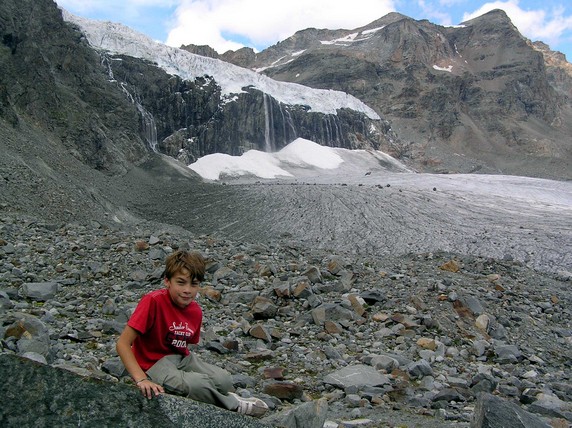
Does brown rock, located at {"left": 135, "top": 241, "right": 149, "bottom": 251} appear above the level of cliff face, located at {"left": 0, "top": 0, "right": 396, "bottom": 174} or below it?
below

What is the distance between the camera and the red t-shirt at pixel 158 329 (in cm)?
318

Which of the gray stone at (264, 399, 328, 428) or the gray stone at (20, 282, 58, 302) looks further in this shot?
the gray stone at (20, 282, 58, 302)

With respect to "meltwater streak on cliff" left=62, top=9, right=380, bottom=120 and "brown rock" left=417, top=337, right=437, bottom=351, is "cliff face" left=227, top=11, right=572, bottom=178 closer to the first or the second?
"meltwater streak on cliff" left=62, top=9, right=380, bottom=120

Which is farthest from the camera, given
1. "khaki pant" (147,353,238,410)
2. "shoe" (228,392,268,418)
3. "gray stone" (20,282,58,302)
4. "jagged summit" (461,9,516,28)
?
"jagged summit" (461,9,516,28)

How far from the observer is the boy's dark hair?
3258mm

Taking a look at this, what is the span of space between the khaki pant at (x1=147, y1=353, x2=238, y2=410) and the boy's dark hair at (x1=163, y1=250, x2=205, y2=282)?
21.3 inches

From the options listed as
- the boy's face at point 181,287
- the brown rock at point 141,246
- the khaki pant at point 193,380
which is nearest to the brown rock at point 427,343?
the khaki pant at point 193,380

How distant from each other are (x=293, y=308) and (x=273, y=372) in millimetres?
2516

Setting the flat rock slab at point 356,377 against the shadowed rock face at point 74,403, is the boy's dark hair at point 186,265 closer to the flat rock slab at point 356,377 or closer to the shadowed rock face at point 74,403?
Answer: the shadowed rock face at point 74,403

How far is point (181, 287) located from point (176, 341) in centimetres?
36

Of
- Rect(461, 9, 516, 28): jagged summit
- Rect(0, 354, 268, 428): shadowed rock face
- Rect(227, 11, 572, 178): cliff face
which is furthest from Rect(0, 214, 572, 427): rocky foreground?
Rect(461, 9, 516, 28): jagged summit

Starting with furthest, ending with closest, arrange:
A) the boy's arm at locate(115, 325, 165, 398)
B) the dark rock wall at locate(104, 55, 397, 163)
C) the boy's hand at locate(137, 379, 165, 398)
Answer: the dark rock wall at locate(104, 55, 397, 163) < the boy's arm at locate(115, 325, 165, 398) < the boy's hand at locate(137, 379, 165, 398)

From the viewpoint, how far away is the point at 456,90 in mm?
120812

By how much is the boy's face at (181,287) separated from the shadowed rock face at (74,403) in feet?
2.91
